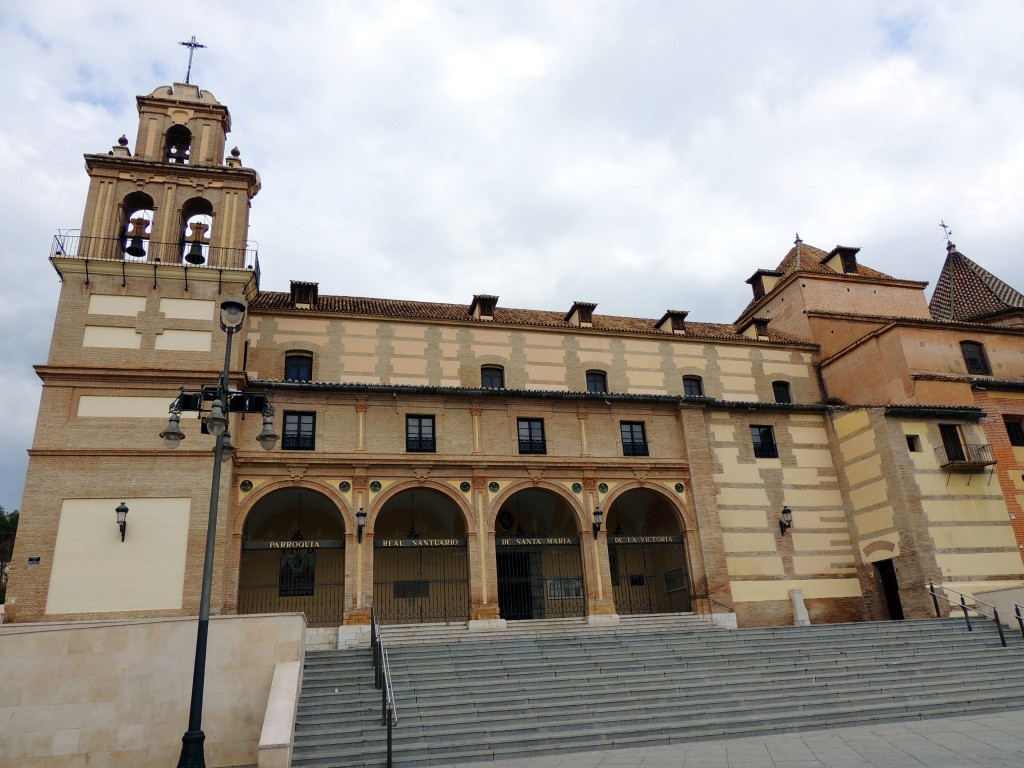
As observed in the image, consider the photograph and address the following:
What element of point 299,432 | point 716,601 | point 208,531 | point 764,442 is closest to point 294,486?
point 299,432

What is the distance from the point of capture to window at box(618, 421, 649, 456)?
25172mm

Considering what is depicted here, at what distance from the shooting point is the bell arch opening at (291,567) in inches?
898

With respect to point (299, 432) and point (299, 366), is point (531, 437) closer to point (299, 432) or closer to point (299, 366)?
point (299, 432)

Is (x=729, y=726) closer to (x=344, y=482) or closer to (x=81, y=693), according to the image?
(x=81, y=693)

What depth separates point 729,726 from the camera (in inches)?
526

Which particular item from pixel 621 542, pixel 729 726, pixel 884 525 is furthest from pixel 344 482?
pixel 884 525

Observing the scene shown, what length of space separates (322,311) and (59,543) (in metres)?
10.4

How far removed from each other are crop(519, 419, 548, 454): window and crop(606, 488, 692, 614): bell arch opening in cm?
356

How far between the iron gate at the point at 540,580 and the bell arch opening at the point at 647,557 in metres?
1.35

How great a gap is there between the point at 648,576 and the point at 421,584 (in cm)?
784

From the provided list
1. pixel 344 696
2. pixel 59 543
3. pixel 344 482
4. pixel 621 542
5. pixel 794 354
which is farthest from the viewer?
pixel 794 354

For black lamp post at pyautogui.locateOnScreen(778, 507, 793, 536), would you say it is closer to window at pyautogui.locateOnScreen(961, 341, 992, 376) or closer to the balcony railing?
the balcony railing

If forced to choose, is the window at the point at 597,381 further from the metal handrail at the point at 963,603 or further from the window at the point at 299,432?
the metal handrail at the point at 963,603

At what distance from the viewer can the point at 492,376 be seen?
26.4m
